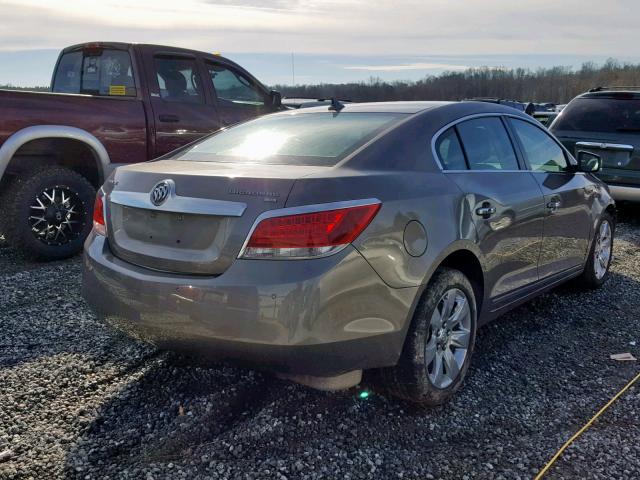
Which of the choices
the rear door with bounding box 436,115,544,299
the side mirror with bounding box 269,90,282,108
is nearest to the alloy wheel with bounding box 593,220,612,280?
the rear door with bounding box 436,115,544,299

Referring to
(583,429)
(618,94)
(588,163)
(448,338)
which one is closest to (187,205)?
(448,338)

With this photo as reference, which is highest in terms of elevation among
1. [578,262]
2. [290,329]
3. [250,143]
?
[250,143]

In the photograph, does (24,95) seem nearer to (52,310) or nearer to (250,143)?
(52,310)

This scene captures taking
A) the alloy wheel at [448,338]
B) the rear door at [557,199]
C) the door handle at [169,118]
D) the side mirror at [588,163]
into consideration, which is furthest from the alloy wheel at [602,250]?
the door handle at [169,118]

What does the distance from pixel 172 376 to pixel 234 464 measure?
37.5 inches

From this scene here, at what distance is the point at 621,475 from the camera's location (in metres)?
2.64

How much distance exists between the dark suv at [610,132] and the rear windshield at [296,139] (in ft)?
17.0

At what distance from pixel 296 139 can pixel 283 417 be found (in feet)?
4.81

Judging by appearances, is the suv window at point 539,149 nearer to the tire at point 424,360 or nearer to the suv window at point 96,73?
the tire at point 424,360

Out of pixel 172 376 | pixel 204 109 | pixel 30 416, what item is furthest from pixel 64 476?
pixel 204 109

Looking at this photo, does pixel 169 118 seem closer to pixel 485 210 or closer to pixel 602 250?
pixel 485 210

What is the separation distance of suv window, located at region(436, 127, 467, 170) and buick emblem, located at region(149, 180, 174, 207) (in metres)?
1.41

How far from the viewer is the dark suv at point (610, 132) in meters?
7.63

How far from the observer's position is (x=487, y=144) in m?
3.81
